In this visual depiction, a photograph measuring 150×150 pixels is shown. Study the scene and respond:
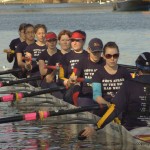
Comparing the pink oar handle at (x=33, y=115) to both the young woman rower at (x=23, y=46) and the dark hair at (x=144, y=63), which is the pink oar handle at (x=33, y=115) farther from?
the young woman rower at (x=23, y=46)

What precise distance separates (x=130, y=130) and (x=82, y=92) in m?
3.20

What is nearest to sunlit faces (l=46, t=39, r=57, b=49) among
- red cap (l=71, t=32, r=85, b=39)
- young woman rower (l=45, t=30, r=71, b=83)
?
young woman rower (l=45, t=30, r=71, b=83)

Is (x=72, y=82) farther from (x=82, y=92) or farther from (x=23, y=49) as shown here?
(x=23, y=49)

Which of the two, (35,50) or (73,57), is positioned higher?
(35,50)

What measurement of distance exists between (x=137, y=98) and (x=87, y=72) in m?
3.28

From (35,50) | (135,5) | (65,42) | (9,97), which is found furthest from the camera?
(135,5)

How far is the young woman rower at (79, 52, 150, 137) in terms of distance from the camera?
1110 cm

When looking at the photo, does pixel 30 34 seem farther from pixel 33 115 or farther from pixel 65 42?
pixel 33 115

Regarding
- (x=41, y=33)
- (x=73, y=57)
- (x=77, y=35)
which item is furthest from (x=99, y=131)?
(x=41, y=33)

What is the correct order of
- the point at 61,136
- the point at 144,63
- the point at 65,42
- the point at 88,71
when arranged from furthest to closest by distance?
the point at 65,42 < the point at 61,136 < the point at 88,71 < the point at 144,63

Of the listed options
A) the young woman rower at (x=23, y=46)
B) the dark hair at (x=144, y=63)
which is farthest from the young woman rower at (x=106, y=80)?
the young woman rower at (x=23, y=46)

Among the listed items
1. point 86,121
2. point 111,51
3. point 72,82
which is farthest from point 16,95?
point 111,51

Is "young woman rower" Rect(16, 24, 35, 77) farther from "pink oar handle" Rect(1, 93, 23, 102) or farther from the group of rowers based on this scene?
"pink oar handle" Rect(1, 93, 23, 102)

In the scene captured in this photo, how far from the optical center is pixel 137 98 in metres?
11.3
